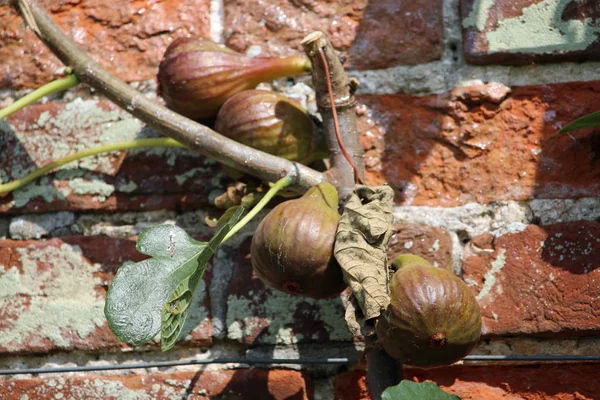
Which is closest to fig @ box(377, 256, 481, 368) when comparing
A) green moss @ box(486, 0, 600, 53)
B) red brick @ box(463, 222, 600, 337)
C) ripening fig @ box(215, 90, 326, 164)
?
red brick @ box(463, 222, 600, 337)

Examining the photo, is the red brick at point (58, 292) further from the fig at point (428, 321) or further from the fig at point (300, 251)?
the fig at point (428, 321)

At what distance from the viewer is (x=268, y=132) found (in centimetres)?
87

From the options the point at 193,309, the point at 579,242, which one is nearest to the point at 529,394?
the point at 579,242

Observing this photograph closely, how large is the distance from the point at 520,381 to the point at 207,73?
502 mm

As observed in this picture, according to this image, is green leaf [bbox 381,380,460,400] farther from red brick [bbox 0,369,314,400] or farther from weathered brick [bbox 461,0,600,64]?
weathered brick [bbox 461,0,600,64]

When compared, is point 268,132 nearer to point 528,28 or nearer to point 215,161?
point 215,161

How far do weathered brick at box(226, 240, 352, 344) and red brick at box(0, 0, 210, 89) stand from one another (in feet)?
1.07

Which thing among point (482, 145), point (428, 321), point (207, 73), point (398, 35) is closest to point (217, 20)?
point (207, 73)

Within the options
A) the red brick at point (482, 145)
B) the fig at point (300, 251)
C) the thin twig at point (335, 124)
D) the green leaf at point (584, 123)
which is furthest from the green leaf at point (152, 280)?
the green leaf at point (584, 123)

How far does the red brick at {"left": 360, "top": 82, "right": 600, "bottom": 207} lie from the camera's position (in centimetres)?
88

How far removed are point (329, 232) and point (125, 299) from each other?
0.69 feet

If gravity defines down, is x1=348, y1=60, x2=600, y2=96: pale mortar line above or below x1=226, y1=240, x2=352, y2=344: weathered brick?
above

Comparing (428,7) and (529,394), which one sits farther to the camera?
(428,7)

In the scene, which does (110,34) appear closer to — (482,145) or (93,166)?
(93,166)
